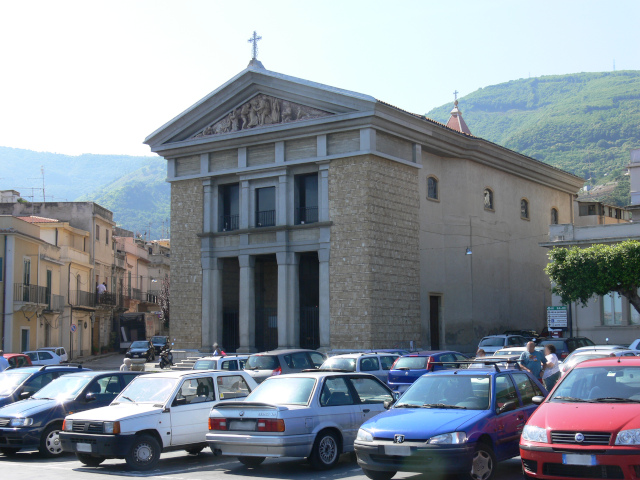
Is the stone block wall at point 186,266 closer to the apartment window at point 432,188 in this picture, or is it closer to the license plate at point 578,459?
the apartment window at point 432,188

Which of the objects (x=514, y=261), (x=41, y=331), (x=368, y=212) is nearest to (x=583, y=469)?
(x=368, y=212)

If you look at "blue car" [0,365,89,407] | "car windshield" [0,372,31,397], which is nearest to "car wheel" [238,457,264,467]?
"blue car" [0,365,89,407]

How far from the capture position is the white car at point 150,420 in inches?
493

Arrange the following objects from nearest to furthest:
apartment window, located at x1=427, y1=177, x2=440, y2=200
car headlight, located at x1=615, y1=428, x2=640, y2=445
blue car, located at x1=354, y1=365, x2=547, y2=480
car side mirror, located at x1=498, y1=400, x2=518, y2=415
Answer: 1. car headlight, located at x1=615, y1=428, x2=640, y2=445
2. blue car, located at x1=354, y1=365, x2=547, y2=480
3. car side mirror, located at x1=498, y1=400, x2=518, y2=415
4. apartment window, located at x1=427, y1=177, x2=440, y2=200

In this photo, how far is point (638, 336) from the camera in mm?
34031

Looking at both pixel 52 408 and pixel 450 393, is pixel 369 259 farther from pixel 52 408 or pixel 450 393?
pixel 450 393

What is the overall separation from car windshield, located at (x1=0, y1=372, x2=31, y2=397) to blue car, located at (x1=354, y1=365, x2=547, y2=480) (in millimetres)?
9669

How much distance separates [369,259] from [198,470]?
19758 mm

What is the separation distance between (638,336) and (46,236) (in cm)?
3438

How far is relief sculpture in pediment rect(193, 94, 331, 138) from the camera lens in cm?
3394

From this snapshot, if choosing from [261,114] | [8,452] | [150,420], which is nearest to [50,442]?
[8,452]

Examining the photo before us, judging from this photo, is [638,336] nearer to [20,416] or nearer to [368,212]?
[368,212]

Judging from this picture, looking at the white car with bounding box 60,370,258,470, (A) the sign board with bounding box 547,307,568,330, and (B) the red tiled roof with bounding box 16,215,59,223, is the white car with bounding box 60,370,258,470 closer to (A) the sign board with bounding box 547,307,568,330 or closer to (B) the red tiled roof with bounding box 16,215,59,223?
(A) the sign board with bounding box 547,307,568,330

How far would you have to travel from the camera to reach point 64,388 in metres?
15.3
